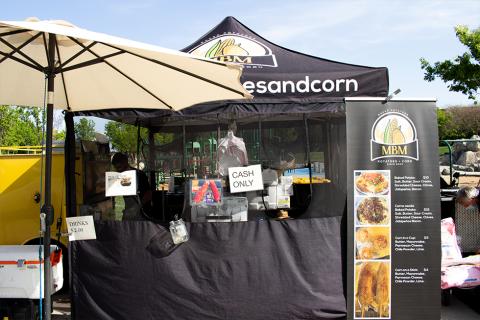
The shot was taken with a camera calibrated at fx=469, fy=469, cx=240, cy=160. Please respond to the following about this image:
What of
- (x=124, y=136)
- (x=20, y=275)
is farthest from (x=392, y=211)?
(x=20, y=275)

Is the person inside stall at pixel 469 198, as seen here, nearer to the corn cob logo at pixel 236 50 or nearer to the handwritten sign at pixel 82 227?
the corn cob logo at pixel 236 50

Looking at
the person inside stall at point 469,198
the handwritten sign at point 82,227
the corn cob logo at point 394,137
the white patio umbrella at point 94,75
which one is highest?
the white patio umbrella at point 94,75

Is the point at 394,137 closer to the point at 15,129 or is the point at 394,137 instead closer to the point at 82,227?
the point at 82,227

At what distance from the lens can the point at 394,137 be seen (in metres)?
A: 4.56

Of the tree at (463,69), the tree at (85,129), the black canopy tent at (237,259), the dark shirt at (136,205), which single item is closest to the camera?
the black canopy tent at (237,259)

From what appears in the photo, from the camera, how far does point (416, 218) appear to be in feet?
15.0

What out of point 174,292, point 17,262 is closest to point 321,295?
point 174,292

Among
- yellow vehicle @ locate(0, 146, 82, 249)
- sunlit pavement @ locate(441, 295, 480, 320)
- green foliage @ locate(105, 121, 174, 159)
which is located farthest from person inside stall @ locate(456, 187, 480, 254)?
yellow vehicle @ locate(0, 146, 82, 249)

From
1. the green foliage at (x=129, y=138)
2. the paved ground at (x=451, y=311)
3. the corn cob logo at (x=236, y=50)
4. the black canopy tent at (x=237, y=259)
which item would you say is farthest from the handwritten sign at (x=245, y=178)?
the paved ground at (x=451, y=311)

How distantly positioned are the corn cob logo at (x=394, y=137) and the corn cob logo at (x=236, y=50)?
1485 mm

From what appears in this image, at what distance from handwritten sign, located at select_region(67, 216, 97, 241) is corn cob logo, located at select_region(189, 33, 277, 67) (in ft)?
7.62

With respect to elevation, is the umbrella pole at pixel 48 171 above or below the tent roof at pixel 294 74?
below

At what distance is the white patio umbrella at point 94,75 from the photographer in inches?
127

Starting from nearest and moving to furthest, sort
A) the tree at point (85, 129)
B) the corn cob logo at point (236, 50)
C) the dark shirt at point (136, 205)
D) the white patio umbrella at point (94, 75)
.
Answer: the white patio umbrella at point (94, 75)
the dark shirt at point (136, 205)
the tree at point (85, 129)
the corn cob logo at point (236, 50)
